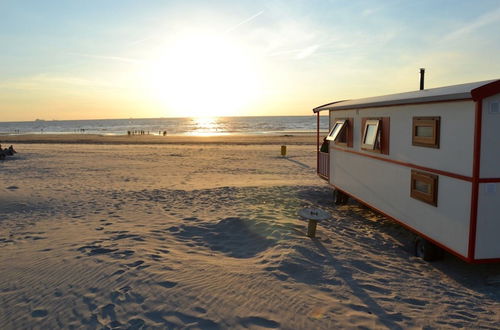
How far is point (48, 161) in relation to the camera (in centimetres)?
2000

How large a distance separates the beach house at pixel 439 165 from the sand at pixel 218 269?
0.65m

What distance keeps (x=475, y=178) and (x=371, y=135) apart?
3358 mm

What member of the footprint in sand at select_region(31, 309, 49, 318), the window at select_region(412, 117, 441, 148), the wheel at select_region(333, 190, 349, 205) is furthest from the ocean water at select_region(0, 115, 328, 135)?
the footprint in sand at select_region(31, 309, 49, 318)

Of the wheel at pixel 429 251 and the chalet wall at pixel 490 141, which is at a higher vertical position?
the chalet wall at pixel 490 141

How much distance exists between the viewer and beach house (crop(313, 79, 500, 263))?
5328 millimetres

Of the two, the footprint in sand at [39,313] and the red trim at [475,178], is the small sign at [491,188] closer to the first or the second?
the red trim at [475,178]

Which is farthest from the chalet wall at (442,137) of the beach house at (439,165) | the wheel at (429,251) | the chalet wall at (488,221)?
the wheel at (429,251)

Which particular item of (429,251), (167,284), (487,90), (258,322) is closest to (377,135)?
(429,251)

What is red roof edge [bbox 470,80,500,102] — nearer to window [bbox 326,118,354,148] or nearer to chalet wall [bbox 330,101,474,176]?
chalet wall [bbox 330,101,474,176]

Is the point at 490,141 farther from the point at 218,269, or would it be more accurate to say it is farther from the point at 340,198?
the point at 340,198

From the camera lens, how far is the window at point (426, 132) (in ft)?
20.4

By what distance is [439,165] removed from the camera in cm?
618

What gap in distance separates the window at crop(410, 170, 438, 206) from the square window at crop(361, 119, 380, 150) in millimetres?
1420

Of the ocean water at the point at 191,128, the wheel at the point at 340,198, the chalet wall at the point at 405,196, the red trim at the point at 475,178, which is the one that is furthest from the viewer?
the ocean water at the point at 191,128
